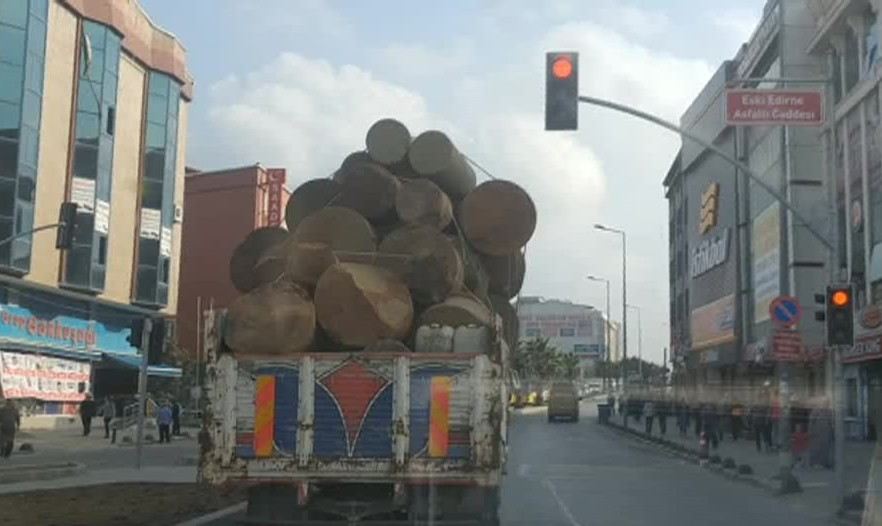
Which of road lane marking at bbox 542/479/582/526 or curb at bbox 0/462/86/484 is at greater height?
curb at bbox 0/462/86/484

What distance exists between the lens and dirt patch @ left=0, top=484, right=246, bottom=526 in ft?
46.2

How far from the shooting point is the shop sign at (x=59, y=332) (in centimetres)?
4572

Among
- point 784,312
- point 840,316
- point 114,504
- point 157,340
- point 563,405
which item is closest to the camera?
point 114,504

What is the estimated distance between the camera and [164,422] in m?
37.5

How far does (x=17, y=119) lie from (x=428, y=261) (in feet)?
121

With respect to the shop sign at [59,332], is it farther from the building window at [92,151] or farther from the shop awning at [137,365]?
the building window at [92,151]

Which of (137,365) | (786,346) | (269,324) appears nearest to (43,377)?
(137,365)

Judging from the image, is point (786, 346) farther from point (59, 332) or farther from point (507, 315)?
point (59, 332)

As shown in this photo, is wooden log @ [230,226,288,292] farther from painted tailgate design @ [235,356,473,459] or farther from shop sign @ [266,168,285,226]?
shop sign @ [266,168,285,226]

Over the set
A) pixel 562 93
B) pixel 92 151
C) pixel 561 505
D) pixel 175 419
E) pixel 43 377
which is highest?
pixel 92 151

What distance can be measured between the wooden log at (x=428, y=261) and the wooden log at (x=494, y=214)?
3.69 feet

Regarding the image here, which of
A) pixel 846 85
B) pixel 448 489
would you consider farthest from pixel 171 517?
pixel 846 85

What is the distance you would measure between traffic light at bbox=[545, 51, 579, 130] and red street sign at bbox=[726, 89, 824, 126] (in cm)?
242

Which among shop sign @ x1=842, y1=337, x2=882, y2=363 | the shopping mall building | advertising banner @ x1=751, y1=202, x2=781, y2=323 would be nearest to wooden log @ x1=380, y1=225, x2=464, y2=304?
shop sign @ x1=842, y1=337, x2=882, y2=363
